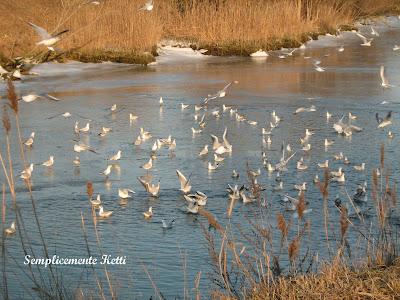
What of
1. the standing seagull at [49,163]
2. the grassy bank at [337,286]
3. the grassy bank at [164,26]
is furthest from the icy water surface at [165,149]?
the grassy bank at [164,26]

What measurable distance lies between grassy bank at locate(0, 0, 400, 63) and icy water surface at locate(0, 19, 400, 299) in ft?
2.55

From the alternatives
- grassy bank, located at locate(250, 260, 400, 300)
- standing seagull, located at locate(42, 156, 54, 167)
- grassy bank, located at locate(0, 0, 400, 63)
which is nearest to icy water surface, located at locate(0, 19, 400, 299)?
standing seagull, located at locate(42, 156, 54, 167)

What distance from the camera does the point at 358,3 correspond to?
31.5m

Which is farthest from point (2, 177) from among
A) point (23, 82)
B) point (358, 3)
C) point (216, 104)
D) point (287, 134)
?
point (358, 3)

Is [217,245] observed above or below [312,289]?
below

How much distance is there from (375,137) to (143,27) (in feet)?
30.6

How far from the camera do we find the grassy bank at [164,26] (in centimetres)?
1694

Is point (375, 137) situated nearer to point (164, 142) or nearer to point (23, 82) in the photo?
point (164, 142)

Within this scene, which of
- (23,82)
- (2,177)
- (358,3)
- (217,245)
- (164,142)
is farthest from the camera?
(358,3)

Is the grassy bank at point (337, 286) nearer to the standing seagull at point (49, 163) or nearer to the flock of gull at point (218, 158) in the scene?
the flock of gull at point (218, 158)

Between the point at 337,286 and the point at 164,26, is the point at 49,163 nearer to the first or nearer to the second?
the point at 337,286

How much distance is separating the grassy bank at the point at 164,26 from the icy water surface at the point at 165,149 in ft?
2.55

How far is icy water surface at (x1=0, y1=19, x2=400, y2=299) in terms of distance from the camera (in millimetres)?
5184

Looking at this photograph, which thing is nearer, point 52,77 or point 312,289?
point 312,289
